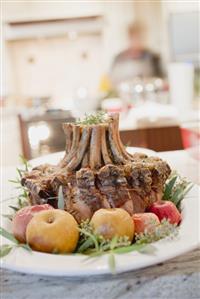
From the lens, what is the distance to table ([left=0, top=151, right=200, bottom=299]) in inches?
18.4

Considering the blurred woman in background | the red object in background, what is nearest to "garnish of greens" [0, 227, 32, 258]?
the red object in background

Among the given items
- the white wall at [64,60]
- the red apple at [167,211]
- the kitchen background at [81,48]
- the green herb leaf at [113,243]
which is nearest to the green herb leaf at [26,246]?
the green herb leaf at [113,243]

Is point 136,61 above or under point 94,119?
above

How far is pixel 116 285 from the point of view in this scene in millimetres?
471

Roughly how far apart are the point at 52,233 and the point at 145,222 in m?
0.14

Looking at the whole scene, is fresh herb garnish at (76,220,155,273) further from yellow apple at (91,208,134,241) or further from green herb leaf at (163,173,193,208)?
green herb leaf at (163,173,193,208)

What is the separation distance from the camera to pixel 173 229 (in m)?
0.52

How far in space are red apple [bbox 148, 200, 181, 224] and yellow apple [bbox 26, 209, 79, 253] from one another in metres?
0.14

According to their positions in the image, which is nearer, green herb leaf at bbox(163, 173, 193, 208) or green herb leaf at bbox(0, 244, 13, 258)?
green herb leaf at bbox(0, 244, 13, 258)

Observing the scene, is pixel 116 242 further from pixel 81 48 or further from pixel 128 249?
pixel 81 48

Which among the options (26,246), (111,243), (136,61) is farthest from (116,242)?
(136,61)

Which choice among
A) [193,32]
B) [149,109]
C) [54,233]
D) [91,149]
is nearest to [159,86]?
[149,109]

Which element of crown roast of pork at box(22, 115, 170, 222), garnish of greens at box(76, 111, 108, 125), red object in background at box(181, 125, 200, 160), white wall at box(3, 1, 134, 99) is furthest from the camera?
white wall at box(3, 1, 134, 99)

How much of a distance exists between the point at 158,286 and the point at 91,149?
10.2 inches
